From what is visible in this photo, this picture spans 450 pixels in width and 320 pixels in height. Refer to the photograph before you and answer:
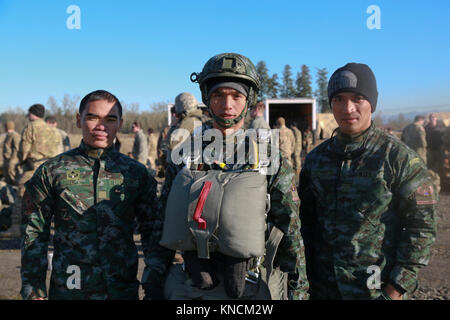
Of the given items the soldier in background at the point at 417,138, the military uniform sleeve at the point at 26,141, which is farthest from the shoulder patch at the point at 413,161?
the soldier in background at the point at 417,138

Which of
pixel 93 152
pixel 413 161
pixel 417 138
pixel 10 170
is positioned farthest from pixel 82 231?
pixel 417 138

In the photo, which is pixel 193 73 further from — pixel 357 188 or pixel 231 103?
pixel 357 188

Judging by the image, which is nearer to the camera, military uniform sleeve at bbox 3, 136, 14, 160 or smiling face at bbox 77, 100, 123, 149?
smiling face at bbox 77, 100, 123, 149

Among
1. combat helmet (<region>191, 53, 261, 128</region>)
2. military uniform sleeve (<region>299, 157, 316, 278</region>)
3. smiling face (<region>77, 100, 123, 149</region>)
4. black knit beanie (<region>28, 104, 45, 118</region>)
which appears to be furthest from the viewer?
black knit beanie (<region>28, 104, 45, 118</region>)

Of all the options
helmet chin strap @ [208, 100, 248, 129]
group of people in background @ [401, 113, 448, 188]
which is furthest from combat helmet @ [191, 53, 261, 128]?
group of people in background @ [401, 113, 448, 188]

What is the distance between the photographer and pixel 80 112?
2.43 metres

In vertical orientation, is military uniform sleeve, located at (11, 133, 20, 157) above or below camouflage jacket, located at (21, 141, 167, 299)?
above

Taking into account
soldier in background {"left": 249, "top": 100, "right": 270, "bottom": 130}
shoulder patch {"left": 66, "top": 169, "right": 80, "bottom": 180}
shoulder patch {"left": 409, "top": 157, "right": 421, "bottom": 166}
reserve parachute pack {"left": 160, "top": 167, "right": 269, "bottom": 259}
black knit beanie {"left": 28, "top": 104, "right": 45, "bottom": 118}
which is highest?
black knit beanie {"left": 28, "top": 104, "right": 45, "bottom": 118}

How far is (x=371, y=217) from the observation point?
2176 mm

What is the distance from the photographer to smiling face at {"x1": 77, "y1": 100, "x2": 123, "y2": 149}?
2.34 m

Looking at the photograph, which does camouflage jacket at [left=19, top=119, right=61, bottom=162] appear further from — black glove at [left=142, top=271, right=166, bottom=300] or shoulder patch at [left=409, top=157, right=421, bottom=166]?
shoulder patch at [left=409, top=157, right=421, bottom=166]

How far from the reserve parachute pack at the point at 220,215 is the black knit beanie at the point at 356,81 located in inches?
33.8
